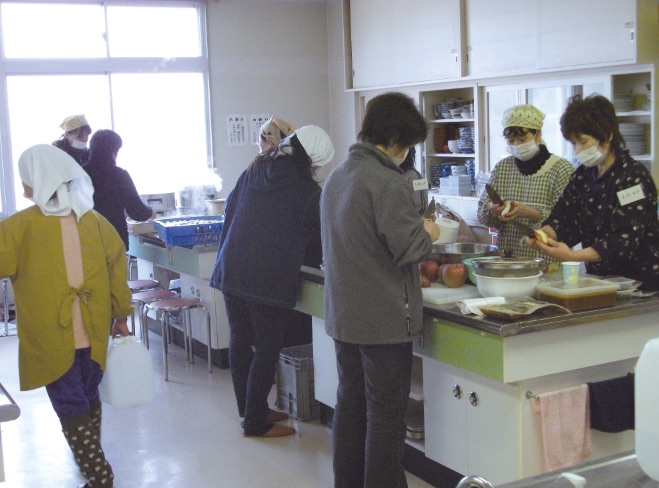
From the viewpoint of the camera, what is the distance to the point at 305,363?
4.04 m

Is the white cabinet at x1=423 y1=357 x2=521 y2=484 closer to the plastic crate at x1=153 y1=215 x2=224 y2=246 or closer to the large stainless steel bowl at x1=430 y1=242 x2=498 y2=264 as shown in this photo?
the large stainless steel bowl at x1=430 y1=242 x2=498 y2=264

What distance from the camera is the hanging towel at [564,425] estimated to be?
2.68 meters

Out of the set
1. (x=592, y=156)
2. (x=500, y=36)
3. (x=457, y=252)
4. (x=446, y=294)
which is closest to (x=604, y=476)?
(x=446, y=294)

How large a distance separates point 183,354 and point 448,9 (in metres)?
2.94

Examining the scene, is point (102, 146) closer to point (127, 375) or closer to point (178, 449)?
point (178, 449)

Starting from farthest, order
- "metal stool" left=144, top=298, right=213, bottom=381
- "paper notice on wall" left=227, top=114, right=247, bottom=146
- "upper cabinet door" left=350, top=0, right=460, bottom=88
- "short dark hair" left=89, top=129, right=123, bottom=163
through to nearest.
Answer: "paper notice on wall" left=227, top=114, right=247, bottom=146
"upper cabinet door" left=350, top=0, right=460, bottom=88
"short dark hair" left=89, top=129, right=123, bottom=163
"metal stool" left=144, top=298, right=213, bottom=381

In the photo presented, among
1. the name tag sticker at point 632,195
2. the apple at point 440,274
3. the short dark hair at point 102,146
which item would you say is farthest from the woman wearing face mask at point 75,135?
the name tag sticker at point 632,195

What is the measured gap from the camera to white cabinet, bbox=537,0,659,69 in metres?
4.44

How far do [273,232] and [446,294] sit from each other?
0.93 m

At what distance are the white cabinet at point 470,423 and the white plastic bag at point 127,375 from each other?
1.00m

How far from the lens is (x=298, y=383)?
4094 mm

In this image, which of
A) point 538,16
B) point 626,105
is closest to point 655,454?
point 626,105

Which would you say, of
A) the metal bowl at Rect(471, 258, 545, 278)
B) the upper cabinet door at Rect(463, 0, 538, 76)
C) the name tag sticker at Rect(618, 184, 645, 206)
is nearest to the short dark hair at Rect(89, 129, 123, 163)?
the upper cabinet door at Rect(463, 0, 538, 76)

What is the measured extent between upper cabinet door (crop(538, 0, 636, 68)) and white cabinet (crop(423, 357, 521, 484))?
7.79 feet
